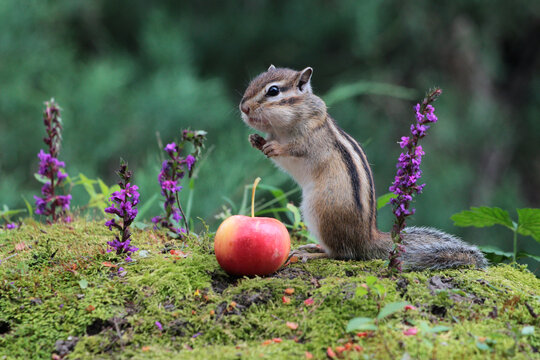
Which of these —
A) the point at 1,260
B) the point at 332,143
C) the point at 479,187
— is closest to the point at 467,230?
the point at 479,187

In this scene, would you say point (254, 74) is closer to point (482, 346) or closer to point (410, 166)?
point (410, 166)

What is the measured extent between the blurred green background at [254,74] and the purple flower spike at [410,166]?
2.31m

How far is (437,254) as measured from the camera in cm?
293

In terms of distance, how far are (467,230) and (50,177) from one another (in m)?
5.93

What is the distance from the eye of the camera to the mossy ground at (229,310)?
2.12 m

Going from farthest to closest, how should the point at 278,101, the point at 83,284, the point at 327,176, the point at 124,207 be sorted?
the point at 278,101, the point at 327,176, the point at 124,207, the point at 83,284

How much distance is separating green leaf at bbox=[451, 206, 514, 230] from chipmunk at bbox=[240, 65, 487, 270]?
0.14 m

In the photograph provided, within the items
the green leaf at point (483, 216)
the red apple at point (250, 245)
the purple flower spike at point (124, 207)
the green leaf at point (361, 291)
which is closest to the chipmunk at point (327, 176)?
the green leaf at point (483, 216)

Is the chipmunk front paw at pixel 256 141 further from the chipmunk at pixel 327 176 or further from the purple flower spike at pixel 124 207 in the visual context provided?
the purple flower spike at pixel 124 207

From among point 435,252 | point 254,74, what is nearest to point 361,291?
point 435,252

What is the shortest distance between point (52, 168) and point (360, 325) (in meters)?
2.41

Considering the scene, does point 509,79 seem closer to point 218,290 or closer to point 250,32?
point 250,32

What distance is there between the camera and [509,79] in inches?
375

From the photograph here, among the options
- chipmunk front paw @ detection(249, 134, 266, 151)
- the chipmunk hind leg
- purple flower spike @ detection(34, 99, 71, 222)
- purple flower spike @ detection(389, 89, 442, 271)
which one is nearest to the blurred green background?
purple flower spike @ detection(34, 99, 71, 222)
